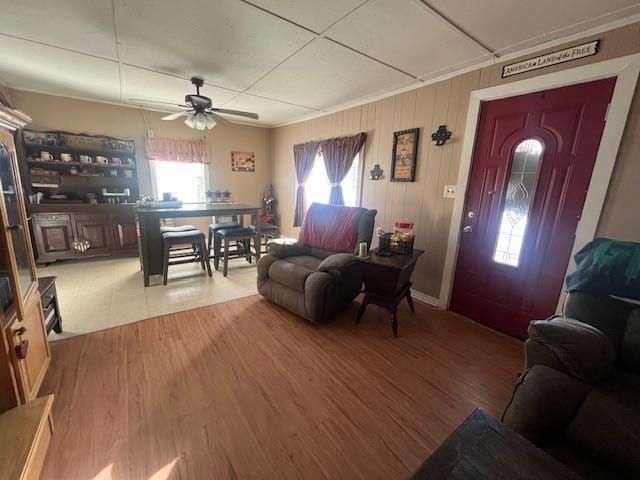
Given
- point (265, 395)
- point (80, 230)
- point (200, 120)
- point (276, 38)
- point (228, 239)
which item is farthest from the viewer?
point (80, 230)

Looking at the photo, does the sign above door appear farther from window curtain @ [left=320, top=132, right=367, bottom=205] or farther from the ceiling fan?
the ceiling fan

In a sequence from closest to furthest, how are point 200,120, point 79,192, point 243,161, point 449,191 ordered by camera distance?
point 449,191, point 200,120, point 79,192, point 243,161

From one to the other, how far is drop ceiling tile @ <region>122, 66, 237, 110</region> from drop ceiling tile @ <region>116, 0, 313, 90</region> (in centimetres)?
28

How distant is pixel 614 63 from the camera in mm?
1665

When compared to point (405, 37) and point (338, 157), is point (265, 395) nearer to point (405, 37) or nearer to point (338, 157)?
point (405, 37)

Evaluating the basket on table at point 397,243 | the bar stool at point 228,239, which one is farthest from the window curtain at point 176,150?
the basket on table at point 397,243

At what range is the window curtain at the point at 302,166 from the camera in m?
4.37

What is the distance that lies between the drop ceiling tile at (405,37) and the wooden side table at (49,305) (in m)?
→ 2.88

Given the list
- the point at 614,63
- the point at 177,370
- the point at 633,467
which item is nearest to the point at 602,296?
the point at 633,467

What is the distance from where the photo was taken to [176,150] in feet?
14.8

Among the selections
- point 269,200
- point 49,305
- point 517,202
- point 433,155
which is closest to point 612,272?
point 517,202

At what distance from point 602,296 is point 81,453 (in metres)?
2.81

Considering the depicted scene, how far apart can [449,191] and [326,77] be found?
5.76 feet

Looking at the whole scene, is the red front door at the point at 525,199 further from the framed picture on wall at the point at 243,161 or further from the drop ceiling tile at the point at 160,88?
the framed picture on wall at the point at 243,161
